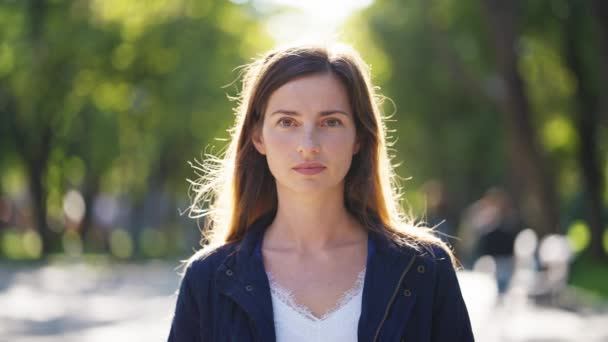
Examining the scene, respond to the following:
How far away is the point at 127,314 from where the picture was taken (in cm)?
1653

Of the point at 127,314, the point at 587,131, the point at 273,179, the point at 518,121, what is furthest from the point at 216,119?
the point at 273,179

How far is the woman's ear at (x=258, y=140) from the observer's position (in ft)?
12.7

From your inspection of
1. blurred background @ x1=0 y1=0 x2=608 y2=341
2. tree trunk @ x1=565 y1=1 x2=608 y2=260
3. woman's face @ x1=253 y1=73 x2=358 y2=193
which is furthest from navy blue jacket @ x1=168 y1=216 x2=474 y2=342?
tree trunk @ x1=565 y1=1 x2=608 y2=260

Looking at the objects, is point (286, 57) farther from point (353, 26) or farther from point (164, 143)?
point (164, 143)

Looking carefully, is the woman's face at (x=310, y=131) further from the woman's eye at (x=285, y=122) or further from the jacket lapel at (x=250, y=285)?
the jacket lapel at (x=250, y=285)

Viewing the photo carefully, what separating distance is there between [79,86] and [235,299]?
93.5 ft

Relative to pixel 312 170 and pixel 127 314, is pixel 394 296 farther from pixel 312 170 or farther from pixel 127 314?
pixel 127 314

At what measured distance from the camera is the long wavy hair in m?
3.72

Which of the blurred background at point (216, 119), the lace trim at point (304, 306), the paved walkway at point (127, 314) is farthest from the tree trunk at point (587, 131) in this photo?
the lace trim at point (304, 306)

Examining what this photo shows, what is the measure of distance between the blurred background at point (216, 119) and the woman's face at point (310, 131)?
43.7 ft

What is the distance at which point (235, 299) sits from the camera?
3625mm

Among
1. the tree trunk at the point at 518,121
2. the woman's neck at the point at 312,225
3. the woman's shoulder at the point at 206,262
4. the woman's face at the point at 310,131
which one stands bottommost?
the woman's shoulder at the point at 206,262

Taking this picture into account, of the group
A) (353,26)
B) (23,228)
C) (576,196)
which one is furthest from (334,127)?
(23,228)

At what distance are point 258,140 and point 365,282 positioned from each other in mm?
631
